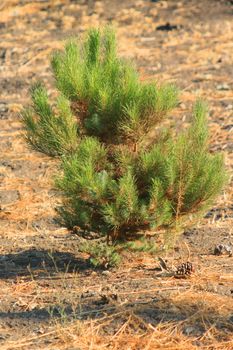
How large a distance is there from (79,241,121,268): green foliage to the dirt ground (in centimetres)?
8

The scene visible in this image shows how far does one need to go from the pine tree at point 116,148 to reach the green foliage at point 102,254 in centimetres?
10

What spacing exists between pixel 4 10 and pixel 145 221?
10766 mm

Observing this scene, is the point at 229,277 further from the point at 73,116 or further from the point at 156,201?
the point at 73,116

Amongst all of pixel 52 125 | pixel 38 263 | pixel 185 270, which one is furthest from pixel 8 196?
pixel 185 270

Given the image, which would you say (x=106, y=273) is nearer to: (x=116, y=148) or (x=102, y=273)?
(x=102, y=273)

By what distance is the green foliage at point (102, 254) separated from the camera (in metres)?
5.82

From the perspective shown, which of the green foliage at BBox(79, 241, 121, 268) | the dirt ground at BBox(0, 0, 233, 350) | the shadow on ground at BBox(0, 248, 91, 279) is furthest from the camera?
the shadow on ground at BBox(0, 248, 91, 279)

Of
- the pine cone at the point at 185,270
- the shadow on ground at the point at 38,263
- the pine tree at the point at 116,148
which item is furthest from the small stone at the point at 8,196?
the pine cone at the point at 185,270

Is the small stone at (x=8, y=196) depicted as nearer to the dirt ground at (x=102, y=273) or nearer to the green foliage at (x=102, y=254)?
the dirt ground at (x=102, y=273)

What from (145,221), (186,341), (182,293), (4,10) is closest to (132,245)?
(145,221)

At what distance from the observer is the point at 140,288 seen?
547 cm

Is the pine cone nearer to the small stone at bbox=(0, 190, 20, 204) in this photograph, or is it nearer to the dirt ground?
the dirt ground

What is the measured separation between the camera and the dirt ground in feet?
15.8

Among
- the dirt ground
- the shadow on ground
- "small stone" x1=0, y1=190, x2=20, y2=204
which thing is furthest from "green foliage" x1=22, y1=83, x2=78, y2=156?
"small stone" x1=0, y1=190, x2=20, y2=204
